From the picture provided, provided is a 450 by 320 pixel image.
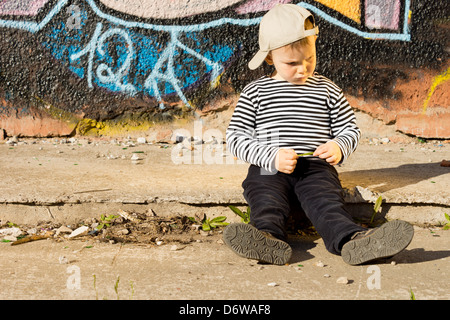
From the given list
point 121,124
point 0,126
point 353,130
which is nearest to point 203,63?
point 121,124

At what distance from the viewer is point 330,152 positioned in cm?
253

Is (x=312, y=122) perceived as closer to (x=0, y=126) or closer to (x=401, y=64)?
(x=401, y=64)

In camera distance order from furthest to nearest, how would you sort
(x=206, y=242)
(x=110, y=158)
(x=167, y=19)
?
(x=167, y=19)
(x=110, y=158)
(x=206, y=242)

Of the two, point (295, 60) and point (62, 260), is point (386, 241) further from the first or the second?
point (62, 260)

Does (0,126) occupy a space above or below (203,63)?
below

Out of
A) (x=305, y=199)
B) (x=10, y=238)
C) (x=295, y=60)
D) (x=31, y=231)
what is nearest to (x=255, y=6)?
(x=295, y=60)

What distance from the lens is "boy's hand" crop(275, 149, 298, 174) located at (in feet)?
8.16

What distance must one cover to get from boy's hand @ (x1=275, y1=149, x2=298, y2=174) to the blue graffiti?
6.82 ft

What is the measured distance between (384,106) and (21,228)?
2999mm

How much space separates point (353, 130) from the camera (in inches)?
107

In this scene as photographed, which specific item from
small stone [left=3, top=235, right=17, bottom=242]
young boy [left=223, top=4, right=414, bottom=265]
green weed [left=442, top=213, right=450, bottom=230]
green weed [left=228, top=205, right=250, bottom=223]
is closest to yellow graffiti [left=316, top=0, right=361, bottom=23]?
young boy [left=223, top=4, right=414, bottom=265]

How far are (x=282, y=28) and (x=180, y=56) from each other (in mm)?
2013

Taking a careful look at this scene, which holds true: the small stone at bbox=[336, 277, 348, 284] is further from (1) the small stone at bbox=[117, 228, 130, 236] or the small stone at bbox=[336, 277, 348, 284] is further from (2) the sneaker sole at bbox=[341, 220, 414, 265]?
(1) the small stone at bbox=[117, 228, 130, 236]

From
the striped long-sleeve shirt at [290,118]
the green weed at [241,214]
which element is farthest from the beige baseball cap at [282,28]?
the green weed at [241,214]
